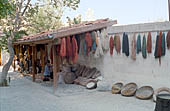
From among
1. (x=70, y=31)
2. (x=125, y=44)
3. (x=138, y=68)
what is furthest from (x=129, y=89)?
(x=70, y=31)

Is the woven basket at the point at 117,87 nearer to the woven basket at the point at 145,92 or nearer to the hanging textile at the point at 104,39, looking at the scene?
the woven basket at the point at 145,92

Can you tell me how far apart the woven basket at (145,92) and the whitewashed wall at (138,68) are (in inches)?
9.3

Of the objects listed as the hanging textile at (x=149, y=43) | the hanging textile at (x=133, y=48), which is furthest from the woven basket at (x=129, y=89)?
the hanging textile at (x=149, y=43)

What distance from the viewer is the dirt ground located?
6109mm

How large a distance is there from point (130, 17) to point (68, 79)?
102ft

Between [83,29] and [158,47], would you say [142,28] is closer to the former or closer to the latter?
[158,47]

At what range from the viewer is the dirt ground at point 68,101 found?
611cm

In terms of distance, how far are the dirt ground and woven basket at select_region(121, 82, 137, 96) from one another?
233 mm

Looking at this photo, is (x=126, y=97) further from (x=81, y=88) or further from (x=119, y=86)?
(x=81, y=88)

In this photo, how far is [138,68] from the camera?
309 inches

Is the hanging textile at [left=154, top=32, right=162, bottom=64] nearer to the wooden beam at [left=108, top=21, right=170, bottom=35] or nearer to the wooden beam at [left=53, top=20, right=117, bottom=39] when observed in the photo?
the wooden beam at [left=108, top=21, right=170, bottom=35]

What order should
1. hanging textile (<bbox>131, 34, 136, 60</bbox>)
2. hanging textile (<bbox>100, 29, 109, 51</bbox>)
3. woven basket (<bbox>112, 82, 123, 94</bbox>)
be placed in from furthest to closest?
1. hanging textile (<bbox>100, 29, 109, 51</bbox>)
2. woven basket (<bbox>112, 82, 123, 94</bbox>)
3. hanging textile (<bbox>131, 34, 136, 60</bbox>)

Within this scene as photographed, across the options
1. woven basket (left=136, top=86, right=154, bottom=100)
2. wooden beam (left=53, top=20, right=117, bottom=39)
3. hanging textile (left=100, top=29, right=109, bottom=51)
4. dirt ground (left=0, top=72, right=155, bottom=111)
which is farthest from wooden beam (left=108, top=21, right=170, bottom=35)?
dirt ground (left=0, top=72, right=155, bottom=111)

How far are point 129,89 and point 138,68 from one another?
83 cm
